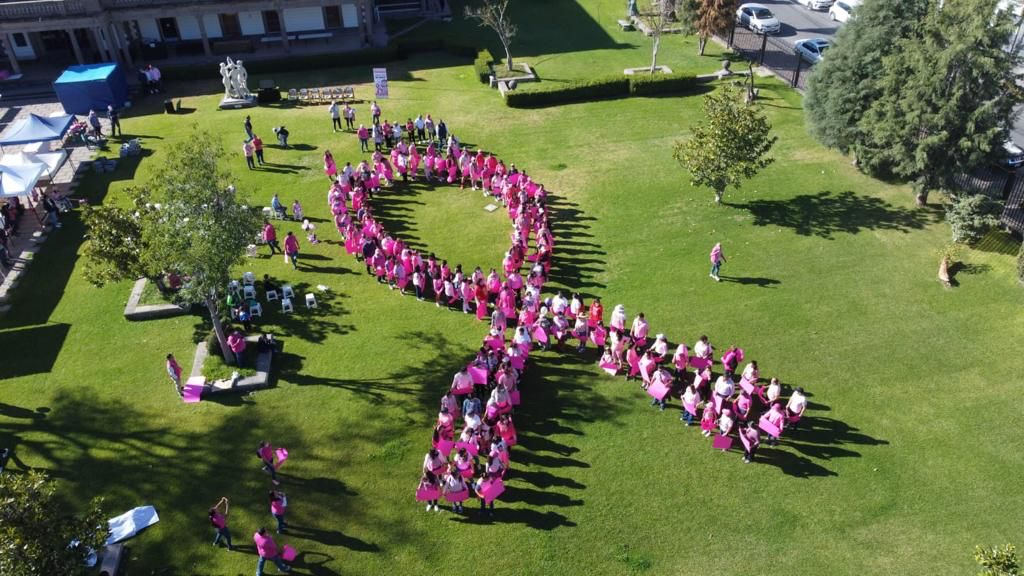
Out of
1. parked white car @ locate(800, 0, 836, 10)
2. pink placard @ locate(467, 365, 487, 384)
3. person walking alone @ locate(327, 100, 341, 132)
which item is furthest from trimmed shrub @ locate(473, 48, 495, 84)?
pink placard @ locate(467, 365, 487, 384)

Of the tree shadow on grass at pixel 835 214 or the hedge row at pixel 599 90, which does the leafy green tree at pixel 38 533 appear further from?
the hedge row at pixel 599 90

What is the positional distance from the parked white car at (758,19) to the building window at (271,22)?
89.0 feet

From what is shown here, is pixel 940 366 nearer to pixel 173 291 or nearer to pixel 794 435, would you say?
pixel 794 435

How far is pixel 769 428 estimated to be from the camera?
54.6 feet

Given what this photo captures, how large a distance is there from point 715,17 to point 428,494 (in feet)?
102

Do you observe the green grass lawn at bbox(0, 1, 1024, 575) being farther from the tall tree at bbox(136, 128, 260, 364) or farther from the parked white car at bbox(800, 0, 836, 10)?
the parked white car at bbox(800, 0, 836, 10)

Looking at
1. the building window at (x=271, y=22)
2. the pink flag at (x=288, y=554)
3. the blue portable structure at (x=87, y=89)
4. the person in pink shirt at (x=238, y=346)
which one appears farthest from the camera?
the building window at (x=271, y=22)

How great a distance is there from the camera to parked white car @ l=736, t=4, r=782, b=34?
42500 mm

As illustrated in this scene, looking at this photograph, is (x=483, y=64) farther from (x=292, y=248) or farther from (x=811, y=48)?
(x=292, y=248)

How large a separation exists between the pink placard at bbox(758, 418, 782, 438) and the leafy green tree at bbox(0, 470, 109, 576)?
1335 cm

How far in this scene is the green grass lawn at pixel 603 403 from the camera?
1488 centimetres

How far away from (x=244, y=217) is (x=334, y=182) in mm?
9715

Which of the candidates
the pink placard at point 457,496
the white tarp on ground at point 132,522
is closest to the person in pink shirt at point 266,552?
the white tarp on ground at point 132,522

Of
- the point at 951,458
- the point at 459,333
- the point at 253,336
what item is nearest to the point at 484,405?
the point at 459,333
